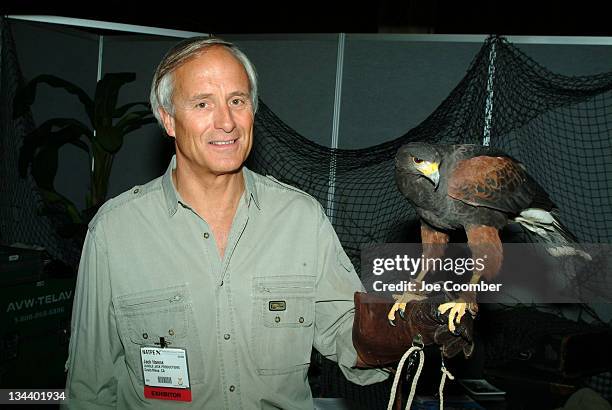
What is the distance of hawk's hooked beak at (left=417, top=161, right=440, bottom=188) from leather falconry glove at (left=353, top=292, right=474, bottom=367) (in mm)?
449

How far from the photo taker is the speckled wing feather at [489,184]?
1.81 m

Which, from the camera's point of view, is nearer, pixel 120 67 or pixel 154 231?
pixel 154 231

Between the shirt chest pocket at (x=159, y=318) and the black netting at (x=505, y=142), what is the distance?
1.97 m

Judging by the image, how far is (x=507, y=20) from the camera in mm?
7023

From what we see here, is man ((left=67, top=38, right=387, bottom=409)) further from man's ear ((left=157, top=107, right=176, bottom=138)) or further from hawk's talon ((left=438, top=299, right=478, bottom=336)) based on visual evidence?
hawk's talon ((left=438, top=299, right=478, bottom=336))

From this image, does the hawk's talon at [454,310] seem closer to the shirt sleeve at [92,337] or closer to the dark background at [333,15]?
the shirt sleeve at [92,337]

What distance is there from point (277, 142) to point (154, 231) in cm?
216

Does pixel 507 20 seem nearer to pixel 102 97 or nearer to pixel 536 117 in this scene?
pixel 536 117

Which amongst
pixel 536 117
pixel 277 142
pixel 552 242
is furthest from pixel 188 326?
pixel 536 117

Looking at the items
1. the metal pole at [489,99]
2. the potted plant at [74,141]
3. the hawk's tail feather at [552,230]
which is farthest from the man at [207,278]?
the potted plant at [74,141]

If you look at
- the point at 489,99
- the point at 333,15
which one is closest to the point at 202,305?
the point at 489,99

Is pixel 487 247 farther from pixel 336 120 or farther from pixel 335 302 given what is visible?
pixel 336 120

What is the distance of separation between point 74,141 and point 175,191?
Answer: 2.79 m

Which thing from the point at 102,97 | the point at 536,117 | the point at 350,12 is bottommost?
the point at 536,117
